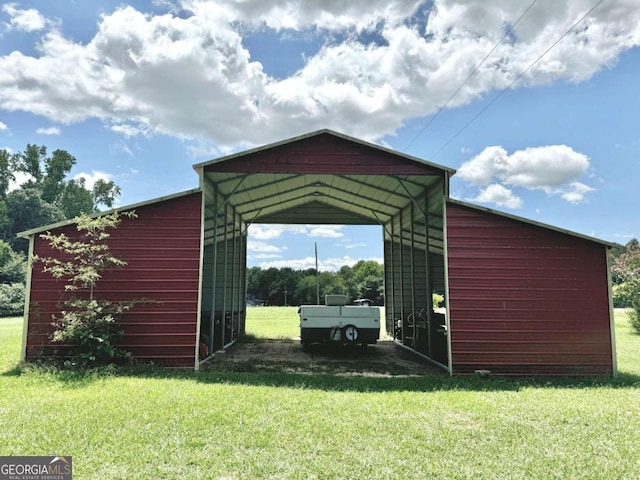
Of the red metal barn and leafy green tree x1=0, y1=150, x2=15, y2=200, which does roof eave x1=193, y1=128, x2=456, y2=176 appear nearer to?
the red metal barn

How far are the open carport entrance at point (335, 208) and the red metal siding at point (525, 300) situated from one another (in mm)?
792

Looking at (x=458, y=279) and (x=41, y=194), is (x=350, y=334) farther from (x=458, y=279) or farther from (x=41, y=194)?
(x=41, y=194)

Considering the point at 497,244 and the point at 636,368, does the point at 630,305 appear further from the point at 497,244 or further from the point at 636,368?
the point at 497,244

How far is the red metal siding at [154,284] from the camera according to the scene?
7.89 meters

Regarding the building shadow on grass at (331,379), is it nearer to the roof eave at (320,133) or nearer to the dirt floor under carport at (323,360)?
the dirt floor under carport at (323,360)

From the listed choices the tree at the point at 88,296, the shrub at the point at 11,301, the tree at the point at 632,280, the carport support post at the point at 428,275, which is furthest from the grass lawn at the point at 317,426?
the shrub at the point at 11,301

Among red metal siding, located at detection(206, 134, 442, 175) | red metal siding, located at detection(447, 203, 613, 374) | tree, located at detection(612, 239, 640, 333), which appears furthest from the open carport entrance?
tree, located at detection(612, 239, 640, 333)

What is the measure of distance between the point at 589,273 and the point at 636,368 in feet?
8.91

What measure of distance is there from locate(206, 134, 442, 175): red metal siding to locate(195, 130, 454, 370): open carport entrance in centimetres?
2

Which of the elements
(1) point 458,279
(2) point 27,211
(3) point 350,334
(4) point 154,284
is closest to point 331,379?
(3) point 350,334

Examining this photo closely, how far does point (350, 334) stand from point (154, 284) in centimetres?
455

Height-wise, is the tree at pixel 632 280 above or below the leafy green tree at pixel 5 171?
below

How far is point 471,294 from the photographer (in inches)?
319

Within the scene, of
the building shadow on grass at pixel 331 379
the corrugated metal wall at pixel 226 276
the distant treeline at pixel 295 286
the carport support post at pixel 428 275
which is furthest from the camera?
the distant treeline at pixel 295 286
